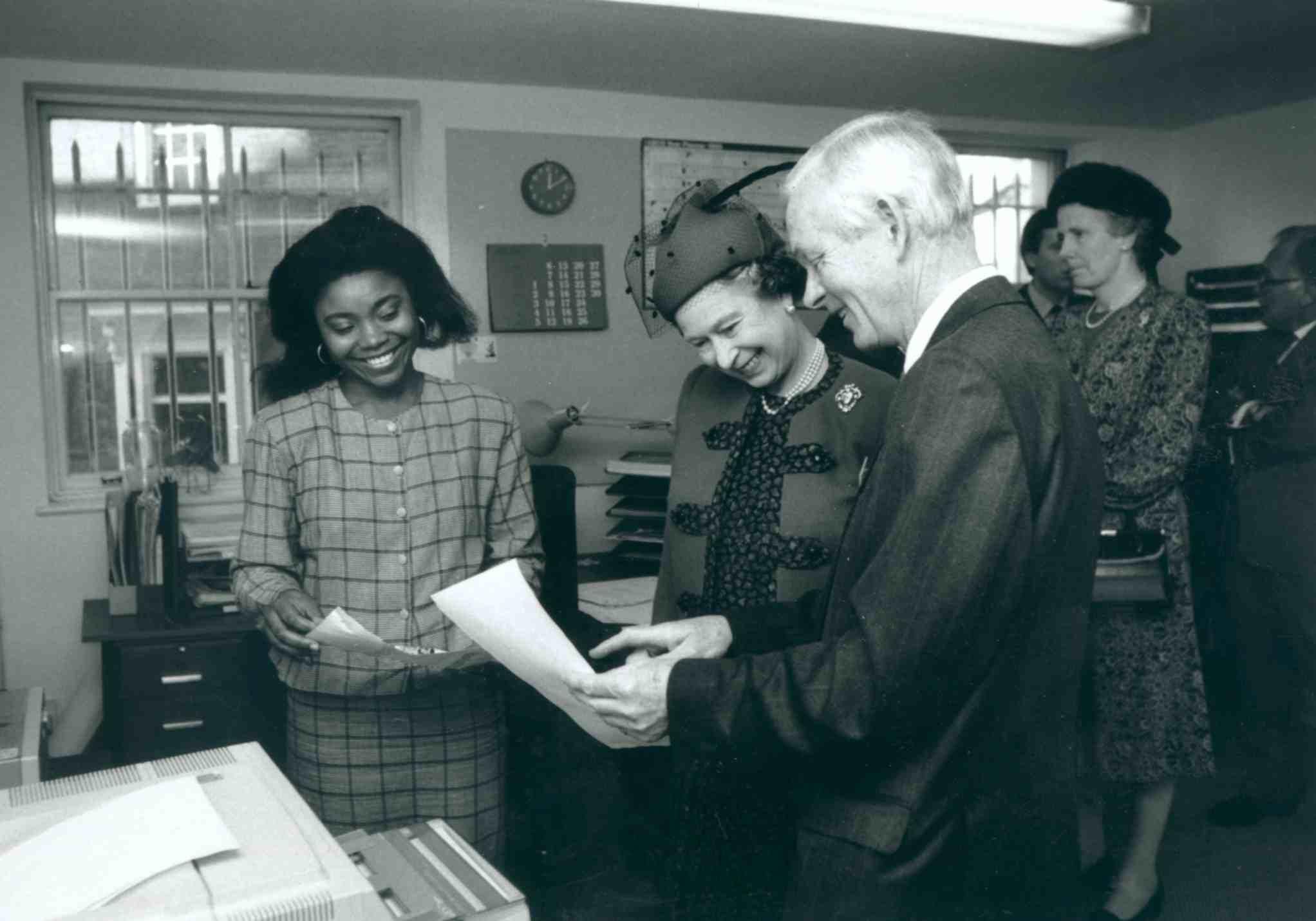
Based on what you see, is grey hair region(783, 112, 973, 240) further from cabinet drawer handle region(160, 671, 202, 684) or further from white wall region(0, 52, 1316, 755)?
white wall region(0, 52, 1316, 755)

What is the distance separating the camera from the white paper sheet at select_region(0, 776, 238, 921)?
2.37ft

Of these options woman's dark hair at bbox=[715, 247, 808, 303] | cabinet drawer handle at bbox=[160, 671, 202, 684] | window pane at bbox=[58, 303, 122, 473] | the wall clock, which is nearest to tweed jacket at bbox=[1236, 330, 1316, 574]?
woman's dark hair at bbox=[715, 247, 808, 303]

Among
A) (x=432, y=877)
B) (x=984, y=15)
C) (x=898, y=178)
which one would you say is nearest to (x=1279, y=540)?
(x=984, y=15)

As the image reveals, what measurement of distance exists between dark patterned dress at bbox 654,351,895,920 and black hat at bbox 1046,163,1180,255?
125 cm

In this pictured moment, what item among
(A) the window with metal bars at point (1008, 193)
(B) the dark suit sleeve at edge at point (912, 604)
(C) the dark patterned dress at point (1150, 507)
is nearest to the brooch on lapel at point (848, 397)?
(B) the dark suit sleeve at edge at point (912, 604)

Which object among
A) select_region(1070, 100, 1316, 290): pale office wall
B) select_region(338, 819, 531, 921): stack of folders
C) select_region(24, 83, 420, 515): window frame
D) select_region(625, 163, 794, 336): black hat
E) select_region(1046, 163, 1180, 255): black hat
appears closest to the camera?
select_region(338, 819, 531, 921): stack of folders

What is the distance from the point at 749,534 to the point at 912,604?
60 centimetres

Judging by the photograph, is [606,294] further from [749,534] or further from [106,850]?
[106,850]

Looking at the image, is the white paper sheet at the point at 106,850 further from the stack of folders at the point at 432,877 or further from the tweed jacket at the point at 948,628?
the tweed jacket at the point at 948,628

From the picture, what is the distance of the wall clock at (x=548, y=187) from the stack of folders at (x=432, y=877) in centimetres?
320

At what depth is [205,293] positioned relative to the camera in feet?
12.9

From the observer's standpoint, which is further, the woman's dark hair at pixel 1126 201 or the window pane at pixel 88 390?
the window pane at pixel 88 390

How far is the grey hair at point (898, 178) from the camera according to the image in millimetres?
1156

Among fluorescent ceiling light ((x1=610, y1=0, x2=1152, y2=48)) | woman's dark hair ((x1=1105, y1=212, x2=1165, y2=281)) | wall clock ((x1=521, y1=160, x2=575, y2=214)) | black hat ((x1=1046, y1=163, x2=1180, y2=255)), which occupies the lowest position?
woman's dark hair ((x1=1105, y1=212, x2=1165, y2=281))
